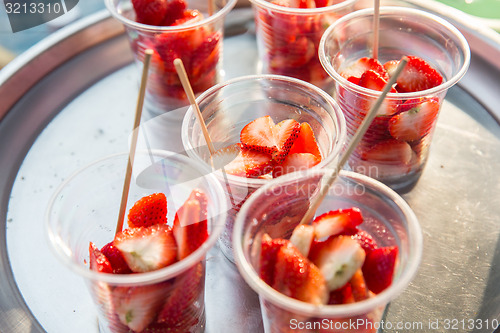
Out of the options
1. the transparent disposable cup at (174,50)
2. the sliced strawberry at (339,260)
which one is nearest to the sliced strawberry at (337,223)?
the sliced strawberry at (339,260)

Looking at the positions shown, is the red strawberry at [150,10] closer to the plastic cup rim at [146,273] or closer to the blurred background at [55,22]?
the plastic cup rim at [146,273]

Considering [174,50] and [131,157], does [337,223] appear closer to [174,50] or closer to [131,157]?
[131,157]

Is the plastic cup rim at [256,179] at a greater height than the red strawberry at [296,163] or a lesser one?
greater

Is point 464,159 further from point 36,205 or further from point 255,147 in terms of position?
point 36,205

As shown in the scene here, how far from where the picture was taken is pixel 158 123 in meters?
1.41

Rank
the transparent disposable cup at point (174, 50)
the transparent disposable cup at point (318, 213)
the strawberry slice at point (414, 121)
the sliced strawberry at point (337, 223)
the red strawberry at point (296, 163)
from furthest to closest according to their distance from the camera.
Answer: the transparent disposable cup at point (174, 50) → the strawberry slice at point (414, 121) → the red strawberry at point (296, 163) → the sliced strawberry at point (337, 223) → the transparent disposable cup at point (318, 213)

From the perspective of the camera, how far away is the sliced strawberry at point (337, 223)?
87 centimetres

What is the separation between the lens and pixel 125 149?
133cm

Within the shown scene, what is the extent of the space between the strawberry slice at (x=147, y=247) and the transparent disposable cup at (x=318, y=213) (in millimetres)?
117

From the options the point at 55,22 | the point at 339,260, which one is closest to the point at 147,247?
the point at 339,260

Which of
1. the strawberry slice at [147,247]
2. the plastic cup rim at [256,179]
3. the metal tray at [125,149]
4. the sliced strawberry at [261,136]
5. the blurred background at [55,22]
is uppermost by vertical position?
the plastic cup rim at [256,179]

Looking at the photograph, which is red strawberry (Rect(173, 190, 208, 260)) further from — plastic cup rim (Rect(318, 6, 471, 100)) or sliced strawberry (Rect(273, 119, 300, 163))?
plastic cup rim (Rect(318, 6, 471, 100))

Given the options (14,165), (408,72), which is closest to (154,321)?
(14,165)

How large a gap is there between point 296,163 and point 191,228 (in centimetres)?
27
